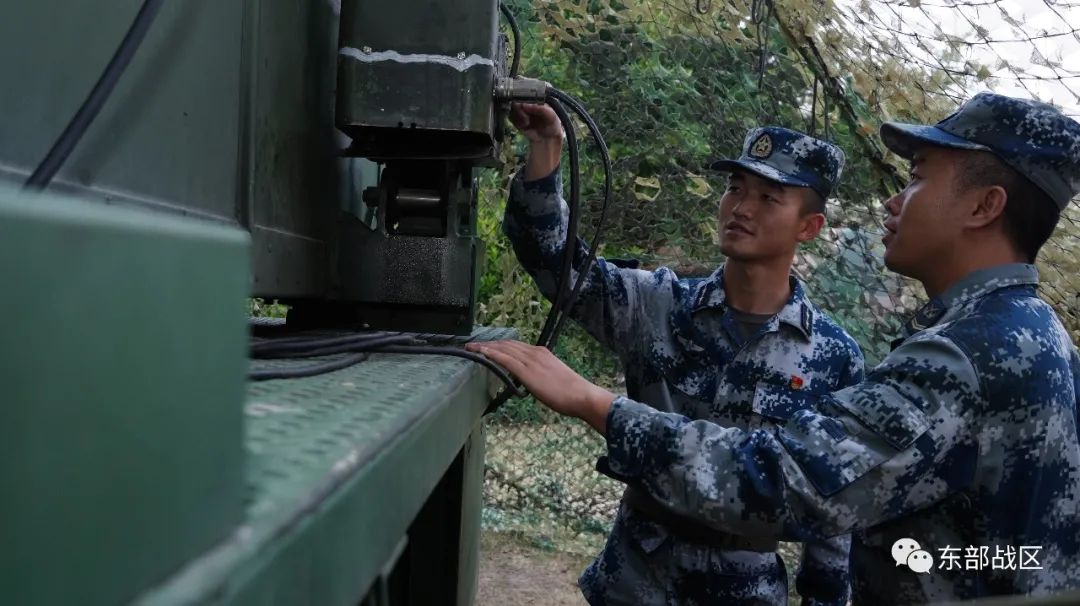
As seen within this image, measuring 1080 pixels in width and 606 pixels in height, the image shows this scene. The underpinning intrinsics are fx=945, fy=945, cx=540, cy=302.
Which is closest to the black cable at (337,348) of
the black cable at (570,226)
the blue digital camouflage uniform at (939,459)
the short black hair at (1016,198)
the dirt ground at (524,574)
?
the black cable at (570,226)

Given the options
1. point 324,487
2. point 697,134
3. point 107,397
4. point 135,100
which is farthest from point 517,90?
point 697,134

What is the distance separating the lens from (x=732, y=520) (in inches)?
68.0

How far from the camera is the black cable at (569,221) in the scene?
216 centimetres

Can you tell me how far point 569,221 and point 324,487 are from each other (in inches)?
68.6

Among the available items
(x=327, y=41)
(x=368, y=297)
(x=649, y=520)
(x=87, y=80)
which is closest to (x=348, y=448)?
(x=87, y=80)

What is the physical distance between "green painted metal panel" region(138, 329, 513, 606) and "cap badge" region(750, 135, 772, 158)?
185 centimetres

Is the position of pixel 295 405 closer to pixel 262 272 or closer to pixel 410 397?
pixel 410 397

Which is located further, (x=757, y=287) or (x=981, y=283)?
(x=757, y=287)

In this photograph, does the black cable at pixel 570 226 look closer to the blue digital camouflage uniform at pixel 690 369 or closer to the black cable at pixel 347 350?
the blue digital camouflage uniform at pixel 690 369

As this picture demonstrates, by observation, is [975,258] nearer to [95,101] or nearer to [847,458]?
[847,458]

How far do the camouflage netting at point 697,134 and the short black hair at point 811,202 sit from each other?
1.14 m

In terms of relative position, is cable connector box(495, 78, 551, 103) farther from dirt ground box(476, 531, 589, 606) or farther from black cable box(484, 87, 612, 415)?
dirt ground box(476, 531, 589, 606)

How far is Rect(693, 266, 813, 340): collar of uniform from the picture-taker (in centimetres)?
258

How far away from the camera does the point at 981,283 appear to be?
184 cm
